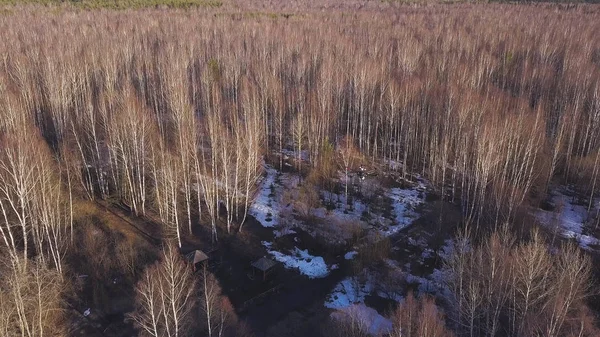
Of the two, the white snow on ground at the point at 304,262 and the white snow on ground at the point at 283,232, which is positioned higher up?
the white snow on ground at the point at 283,232

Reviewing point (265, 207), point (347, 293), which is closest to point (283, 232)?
point (265, 207)

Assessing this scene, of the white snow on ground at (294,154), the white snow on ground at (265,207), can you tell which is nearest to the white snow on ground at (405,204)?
the white snow on ground at (265,207)

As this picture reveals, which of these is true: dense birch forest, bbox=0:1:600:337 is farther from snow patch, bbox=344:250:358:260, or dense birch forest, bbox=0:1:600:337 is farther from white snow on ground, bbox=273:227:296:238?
snow patch, bbox=344:250:358:260

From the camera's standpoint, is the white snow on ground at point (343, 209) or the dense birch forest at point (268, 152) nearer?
the dense birch forest at point (268, 152)

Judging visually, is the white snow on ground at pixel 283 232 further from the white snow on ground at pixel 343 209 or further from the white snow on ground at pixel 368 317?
the white snow on ground at pixel 368 317

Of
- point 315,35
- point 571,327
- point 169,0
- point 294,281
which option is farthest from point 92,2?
point 571,327

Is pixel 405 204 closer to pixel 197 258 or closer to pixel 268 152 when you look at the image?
pixel 268 152

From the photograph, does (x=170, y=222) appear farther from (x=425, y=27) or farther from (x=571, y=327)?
(x=425, y=27)

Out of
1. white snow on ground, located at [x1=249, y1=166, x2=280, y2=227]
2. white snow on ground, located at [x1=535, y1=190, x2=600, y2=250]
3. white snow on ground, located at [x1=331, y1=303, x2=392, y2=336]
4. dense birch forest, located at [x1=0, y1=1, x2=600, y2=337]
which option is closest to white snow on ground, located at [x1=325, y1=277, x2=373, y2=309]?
white snow on ground, located at [x1=331, y1=303, x2=392, y2=336]
